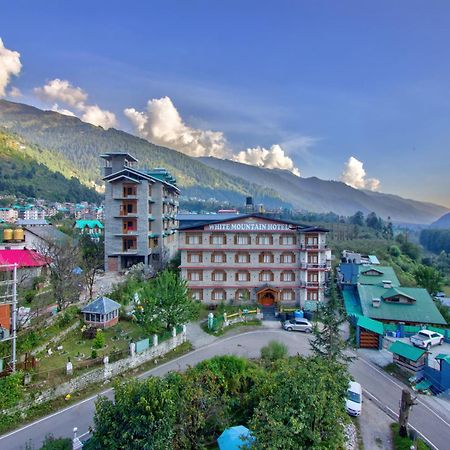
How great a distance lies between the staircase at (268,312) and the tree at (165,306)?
8740mm

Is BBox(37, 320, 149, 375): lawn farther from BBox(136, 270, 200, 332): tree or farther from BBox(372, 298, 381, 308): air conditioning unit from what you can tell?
BBox(372, 298, 381, 308): air conditioning unit

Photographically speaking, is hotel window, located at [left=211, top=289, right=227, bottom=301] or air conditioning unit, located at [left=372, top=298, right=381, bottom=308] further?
hotel window, located at [left=211, top=289, right=227, bottom=301]

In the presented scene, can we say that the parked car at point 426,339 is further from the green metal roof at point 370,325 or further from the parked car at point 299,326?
the parked car at point 299,326

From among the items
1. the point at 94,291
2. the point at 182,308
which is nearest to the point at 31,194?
the point at 94,291

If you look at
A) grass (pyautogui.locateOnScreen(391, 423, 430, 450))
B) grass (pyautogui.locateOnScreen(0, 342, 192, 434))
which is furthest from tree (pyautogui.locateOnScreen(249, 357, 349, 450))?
grass (pyautogui.locateOnScreen(0, 342, 192, 434))

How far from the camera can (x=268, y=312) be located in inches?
1220

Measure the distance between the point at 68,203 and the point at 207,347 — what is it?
121m

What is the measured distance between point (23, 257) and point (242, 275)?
22457 millimetres

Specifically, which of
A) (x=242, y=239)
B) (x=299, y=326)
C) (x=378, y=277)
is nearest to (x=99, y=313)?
(x=242, y=239)

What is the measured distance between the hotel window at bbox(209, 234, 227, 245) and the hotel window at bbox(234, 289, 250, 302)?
16.1 feet

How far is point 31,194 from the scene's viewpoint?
395 feet

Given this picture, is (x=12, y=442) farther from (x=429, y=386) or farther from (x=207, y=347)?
(x=429, y=386)

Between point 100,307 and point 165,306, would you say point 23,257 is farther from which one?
point 165,306

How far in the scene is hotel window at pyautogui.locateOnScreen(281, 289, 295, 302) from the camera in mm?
32688
